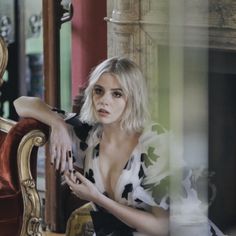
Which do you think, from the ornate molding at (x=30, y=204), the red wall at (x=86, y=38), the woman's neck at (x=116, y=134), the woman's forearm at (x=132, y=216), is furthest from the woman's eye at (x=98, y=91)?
the red wall at (x=86, y=38)

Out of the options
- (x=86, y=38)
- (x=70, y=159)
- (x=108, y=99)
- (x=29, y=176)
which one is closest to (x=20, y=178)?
(x=29, y=176)

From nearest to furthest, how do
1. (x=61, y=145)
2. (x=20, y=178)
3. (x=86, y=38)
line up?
(x=61, y=145), (x=20, y=178), (x=86, y=38)

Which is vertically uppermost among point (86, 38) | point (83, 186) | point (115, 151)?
point (86, 38)

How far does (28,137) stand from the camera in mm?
2184

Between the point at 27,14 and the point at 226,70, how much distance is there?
2881mm

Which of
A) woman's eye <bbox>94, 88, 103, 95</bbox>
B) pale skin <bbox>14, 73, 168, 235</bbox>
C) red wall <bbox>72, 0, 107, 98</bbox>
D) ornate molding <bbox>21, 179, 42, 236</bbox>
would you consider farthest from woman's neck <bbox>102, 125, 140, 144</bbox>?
red wall <bbox>72, 0, 107, 98</bbox>

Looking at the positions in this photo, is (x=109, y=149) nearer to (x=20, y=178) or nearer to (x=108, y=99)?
(x=108, y=99)

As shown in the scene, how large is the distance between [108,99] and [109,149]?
0.16 metres

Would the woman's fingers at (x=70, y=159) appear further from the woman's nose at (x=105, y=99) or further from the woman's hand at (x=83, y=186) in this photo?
the woman's nose at (x=105, y=99)

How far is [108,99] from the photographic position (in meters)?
1.92

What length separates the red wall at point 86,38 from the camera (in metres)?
2.78

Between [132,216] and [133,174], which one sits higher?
[133,174]

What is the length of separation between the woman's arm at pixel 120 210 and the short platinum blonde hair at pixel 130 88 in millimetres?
223

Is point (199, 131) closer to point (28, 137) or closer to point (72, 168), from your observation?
point (72, 168)
